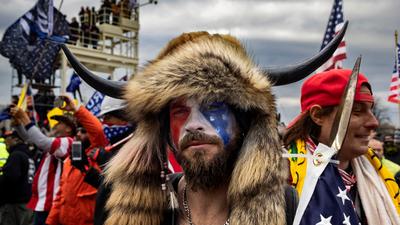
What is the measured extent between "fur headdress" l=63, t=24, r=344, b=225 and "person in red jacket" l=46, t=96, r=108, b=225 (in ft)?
10.4

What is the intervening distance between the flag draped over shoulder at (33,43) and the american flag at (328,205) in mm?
10138

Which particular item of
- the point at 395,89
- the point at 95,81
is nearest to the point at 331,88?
the point at 95,81

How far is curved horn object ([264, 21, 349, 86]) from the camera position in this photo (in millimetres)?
2369

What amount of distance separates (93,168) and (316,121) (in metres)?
2.98

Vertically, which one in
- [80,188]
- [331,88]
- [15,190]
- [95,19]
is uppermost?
[95,19]

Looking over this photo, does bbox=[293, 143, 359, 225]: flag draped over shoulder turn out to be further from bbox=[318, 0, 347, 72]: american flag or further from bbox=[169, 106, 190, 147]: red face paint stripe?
bbox=[318, 0, 347, 72]: american flag

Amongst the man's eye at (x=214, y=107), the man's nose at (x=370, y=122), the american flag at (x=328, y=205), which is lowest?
the american flag at (x=328, y=205)

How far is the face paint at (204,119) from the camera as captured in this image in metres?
2.20

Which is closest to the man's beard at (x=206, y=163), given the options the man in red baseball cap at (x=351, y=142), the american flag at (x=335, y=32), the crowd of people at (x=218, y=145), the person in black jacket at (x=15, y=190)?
the crowd of people at (x=218, y=145)

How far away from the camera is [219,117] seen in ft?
7.29

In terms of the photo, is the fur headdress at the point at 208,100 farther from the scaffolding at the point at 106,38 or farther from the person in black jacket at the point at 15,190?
the scaffolding at the point at 106,38

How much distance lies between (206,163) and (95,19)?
2799cm

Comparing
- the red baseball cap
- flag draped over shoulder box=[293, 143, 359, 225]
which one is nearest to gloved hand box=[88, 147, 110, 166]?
the red baseball cap

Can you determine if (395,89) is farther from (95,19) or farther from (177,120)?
(95,19)
